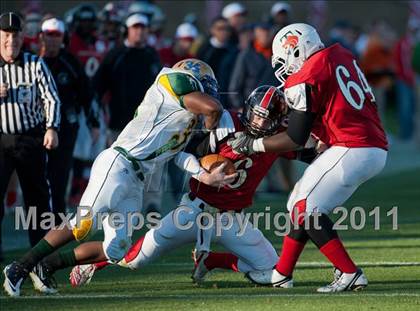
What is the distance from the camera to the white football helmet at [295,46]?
302 inches

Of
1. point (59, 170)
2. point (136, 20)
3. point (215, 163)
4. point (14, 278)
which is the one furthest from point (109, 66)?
point (14, 278)

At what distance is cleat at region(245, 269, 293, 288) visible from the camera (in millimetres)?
7801

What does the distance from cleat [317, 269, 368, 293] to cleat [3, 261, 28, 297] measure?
6.29 ft

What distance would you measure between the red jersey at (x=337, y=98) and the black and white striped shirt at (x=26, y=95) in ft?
7.14

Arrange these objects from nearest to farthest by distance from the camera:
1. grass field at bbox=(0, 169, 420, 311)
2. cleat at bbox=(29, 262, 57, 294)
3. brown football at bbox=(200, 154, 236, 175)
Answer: grass field at bbox=(0, 169, 420, 311)
cleat at bbox=(29, 262, 57, 294)
brown football at bbox=(200, 154, 236, 175)

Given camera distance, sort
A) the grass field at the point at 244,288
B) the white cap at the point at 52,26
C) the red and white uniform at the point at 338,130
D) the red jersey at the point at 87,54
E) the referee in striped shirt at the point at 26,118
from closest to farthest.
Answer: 1. the grass field at the point at 244,288
2. the red and white uniform at the point at 338,130
3. the referee in striped shirt at the point at 26,118
4. the white cap at the point at 52,26
5. the red jersey at the point at 87,54

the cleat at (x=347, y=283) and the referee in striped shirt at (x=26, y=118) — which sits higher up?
the referee in striped shirt at (x=26, y=118)

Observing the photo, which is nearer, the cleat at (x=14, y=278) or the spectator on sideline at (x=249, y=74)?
the cleat at (x=14, y=278)

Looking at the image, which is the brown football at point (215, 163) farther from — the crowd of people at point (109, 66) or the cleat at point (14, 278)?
the crowd of people at point (109, 66)

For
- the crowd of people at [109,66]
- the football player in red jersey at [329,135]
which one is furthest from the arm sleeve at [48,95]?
the football player in red jersey at [329,135]

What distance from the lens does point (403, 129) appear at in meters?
22.7

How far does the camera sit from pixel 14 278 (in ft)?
24.4

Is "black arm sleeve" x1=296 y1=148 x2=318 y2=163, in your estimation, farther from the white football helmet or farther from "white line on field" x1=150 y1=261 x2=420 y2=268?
"white line on field" x1=150 y1=261 x2=420 y2=268

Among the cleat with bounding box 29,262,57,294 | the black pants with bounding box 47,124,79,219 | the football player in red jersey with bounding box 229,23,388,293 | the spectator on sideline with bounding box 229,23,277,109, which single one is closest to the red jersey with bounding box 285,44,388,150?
the football player in red jersey with bounding box 229,23,388,293
